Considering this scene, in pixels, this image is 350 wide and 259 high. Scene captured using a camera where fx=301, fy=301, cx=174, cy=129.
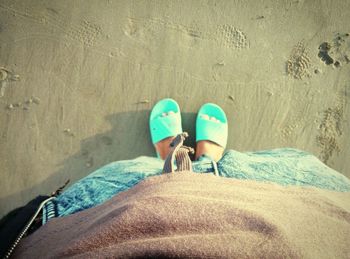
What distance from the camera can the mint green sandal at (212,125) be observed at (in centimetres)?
150

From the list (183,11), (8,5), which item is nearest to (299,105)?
(183,11)

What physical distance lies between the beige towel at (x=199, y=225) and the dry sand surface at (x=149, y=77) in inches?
34.2

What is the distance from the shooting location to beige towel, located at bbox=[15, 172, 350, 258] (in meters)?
0.51

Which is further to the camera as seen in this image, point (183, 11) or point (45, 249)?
point (183, 11)

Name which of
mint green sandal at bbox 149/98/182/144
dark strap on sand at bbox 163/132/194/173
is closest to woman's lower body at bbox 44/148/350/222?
dark strap on sand at bbox 163/132/194/173

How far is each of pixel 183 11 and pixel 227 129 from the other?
643 mm

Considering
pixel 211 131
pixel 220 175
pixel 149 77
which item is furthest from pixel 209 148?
pixel 220 175

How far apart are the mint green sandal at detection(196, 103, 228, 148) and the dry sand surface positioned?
2.0 inches

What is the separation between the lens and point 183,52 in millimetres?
1521

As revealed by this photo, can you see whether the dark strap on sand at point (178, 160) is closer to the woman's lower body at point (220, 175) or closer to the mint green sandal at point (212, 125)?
the woman's lower body at point (220, 175)

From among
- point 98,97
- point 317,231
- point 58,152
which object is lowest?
point 58,152

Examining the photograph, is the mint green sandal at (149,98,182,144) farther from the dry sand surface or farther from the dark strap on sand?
the dark strap on sand

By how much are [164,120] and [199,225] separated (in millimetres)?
958

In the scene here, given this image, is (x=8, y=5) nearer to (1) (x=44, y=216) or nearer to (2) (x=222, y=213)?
(1) (x=44, y=216)
